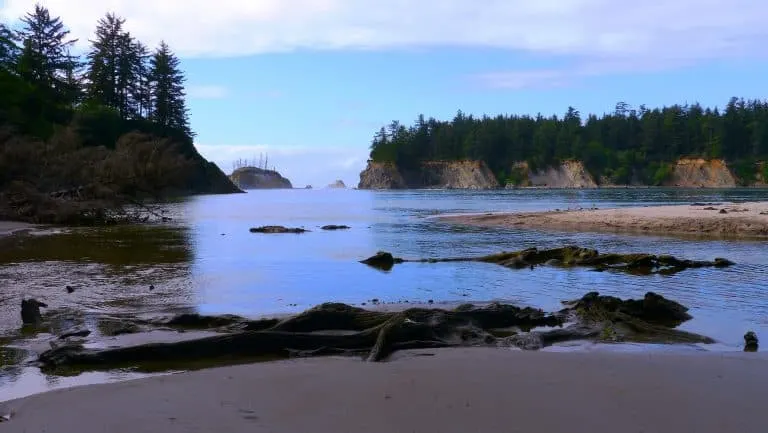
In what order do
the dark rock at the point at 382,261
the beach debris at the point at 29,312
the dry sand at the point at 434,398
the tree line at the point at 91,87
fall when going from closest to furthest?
the dry sand at the point at 434,398, the beach debris at the point at 29,312, the dark rock at the point at 382,261, the tree line at the point at 91,87

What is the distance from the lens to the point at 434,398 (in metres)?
6.38

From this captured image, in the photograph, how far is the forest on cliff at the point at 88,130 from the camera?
1435 inches

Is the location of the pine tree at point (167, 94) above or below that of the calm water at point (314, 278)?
above

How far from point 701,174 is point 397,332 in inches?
7159

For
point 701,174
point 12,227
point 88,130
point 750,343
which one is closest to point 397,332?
point 750,343

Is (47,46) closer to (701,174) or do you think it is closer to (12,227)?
(12,227)

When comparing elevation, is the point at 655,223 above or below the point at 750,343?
above

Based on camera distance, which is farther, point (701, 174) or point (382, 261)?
point (701, 174)

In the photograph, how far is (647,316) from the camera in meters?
11.1

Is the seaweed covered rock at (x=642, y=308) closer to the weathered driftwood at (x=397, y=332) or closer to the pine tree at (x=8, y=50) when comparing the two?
the weathered driftwood at (x=397, y=332)

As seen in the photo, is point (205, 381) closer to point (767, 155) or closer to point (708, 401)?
point (708, 401)

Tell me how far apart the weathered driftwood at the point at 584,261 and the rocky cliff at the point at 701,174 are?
163723 mm

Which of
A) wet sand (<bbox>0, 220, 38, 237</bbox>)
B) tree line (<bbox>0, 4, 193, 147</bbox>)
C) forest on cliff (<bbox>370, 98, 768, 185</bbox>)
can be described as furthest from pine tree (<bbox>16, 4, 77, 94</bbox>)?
forest on cliff (<bbox>370, 98, 768, 185</bbox>)

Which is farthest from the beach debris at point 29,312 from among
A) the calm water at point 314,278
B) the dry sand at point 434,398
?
the dry sand at point 434,398
